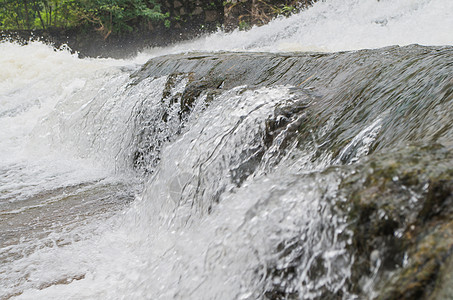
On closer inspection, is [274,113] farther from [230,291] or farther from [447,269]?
[447,269]

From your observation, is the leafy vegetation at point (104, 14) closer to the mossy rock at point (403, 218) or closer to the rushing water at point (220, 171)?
the rushing water at point (220, 171)

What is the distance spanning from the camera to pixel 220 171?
2785 mm

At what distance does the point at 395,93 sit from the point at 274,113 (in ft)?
2.45

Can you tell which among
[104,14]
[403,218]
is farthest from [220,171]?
[104,14]

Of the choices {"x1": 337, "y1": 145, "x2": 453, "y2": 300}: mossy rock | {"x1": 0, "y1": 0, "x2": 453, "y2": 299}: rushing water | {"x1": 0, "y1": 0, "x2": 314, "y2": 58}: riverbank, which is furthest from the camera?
{"x1": 0, "y1": 0, "x2": 314, "y2": 58}: riverbank

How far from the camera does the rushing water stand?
1.55 m

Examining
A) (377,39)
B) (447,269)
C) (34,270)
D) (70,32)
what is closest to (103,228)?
(34,270)

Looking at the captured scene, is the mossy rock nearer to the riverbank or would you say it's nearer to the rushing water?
the rushing water

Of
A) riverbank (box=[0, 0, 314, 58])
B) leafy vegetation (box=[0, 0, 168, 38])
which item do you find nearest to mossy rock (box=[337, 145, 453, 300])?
riverbank (box=[0, 0, 314, 58])

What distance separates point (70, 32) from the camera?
48.2 ft

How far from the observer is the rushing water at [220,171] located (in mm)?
1553

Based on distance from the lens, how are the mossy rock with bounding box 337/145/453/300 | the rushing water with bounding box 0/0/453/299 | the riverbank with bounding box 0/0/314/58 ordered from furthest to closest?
the riverbank with bounding box 0/0/314/58
the rushing water with bounding box 0/0/453/299
the mossy rock with bounding box 337/145/453/300

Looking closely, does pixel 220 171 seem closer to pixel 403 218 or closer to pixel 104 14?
pixel 403 218

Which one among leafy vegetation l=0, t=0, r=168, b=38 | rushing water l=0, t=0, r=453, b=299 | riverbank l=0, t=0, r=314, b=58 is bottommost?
rushing water l=0, t=0, r=453, b=299
